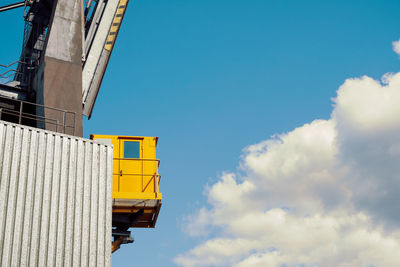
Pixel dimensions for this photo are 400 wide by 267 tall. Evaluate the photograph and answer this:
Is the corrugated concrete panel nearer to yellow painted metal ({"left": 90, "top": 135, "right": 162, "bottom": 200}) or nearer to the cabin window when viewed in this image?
yellow painted metal ({"left": 90, "top": 135, "right": 162, "bottom": 200})

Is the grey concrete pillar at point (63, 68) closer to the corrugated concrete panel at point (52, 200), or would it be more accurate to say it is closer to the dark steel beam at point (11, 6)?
the corrugated concrete panel at point (52, 200)

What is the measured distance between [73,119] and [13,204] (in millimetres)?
4742

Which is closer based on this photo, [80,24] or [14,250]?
[14,250]

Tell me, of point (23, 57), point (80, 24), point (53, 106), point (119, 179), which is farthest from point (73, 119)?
point (23, 57)

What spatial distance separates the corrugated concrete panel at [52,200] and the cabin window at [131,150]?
3.64 metres

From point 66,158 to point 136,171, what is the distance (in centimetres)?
444

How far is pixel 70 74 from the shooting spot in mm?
17969

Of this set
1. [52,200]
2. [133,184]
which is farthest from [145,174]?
[52,200]

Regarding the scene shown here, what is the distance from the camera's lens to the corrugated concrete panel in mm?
13008

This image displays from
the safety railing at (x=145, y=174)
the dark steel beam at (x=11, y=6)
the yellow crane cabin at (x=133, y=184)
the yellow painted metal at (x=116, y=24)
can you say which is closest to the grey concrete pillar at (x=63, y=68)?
the yellow crane cabin at (x=133, y=184)

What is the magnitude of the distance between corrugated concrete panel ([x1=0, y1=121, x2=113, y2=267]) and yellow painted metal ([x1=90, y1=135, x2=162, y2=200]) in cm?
302

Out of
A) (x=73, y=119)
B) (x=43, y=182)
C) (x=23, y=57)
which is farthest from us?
Result: (x=23, y=57)

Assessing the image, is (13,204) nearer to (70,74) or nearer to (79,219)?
(79,219)

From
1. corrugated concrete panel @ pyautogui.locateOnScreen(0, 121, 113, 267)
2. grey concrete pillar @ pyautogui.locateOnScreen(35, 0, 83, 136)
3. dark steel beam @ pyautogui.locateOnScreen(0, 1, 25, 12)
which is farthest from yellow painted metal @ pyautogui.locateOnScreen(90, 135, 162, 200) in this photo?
dark steel beam @ pyautogui.locateOnScreen(0, 1, 25, 12)
